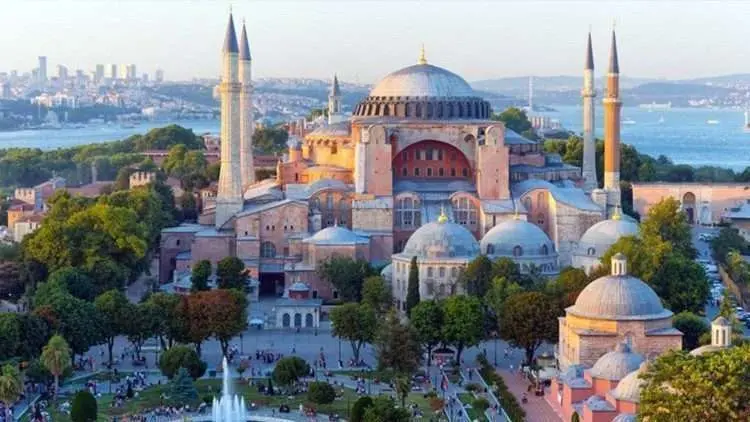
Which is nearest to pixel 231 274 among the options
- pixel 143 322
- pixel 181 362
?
pixel 143 322

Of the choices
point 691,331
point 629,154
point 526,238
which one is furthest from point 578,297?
point 629,154

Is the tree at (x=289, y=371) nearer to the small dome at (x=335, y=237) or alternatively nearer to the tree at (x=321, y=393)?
the tree at (x=321, y=393)

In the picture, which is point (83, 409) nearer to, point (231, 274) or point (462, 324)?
point (462, 324)

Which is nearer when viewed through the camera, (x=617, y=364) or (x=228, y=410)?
(x=617, y=364)

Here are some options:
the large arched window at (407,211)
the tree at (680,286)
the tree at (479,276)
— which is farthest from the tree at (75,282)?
the tree at (680,286)

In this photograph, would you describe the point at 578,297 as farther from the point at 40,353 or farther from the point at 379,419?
the point at 40,353
